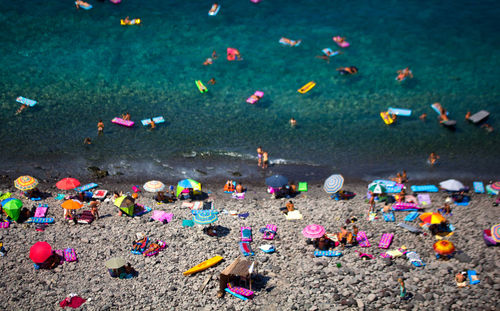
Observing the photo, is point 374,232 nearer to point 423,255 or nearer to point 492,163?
point 423,255

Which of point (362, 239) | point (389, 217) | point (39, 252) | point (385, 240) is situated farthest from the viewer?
point (389, 217)

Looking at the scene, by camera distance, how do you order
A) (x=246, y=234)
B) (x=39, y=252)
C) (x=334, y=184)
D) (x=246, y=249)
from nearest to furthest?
(x=39, y=252)
(x=246, y=249)
(x=246, y=234)
(x=334, y=184)

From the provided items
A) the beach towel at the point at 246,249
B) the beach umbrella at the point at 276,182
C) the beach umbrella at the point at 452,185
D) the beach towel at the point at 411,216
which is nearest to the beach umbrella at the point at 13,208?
the beach towel at the point at 246,249

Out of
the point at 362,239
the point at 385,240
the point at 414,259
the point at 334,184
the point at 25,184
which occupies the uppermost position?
the point at 414,259

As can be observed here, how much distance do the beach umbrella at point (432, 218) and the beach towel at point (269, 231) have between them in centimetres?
979

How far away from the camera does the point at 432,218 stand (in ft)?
101

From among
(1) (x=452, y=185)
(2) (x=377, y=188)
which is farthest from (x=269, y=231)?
(1) (x=452, y=185)

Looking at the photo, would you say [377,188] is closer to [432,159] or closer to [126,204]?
[432,159]

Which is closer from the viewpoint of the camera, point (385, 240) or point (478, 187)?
point (385, 240)

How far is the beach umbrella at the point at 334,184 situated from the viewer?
3475 centimetres

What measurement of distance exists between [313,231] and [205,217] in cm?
693

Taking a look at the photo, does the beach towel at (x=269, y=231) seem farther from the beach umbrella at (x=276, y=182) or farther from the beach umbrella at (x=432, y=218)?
the beach umbrella at (x=432, y=218)

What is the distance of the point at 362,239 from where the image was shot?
1198 inches

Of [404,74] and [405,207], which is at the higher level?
[404,74]
